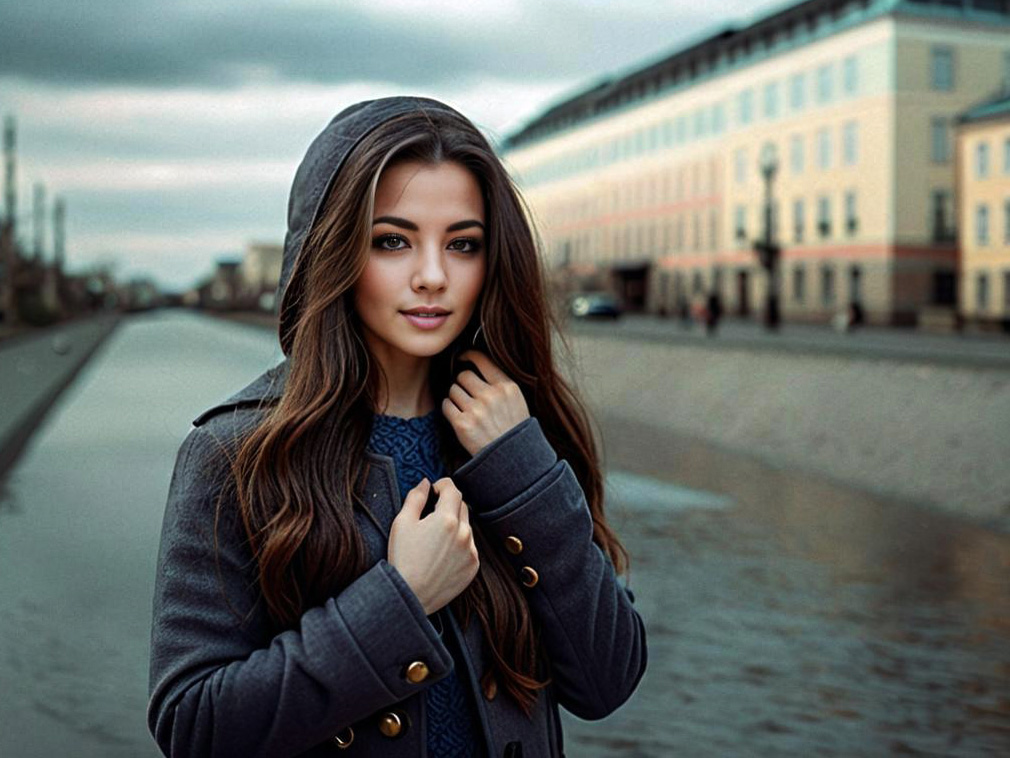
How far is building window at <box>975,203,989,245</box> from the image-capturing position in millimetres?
48906

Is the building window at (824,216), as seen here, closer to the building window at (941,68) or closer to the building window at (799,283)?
the building window at (799,283)

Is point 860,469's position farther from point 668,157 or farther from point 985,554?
point 668,157

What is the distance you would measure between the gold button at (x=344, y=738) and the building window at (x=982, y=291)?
50018mm

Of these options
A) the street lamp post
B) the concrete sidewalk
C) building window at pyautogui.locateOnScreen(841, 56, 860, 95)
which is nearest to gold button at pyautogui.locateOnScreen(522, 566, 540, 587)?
the concrete sidewalk

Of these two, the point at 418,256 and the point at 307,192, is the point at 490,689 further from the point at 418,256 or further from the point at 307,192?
the point at 307,192

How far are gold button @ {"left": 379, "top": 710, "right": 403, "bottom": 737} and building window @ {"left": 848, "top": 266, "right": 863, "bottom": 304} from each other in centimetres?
5637

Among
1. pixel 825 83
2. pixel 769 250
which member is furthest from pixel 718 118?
pixel 769 250

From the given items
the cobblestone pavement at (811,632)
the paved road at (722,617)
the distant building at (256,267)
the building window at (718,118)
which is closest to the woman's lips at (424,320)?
the paved road at (722,617)

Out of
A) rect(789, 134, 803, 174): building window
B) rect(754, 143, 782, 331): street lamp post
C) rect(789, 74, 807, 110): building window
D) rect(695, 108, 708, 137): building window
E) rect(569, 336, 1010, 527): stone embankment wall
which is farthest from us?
rect(695, 108, 708, 137): building window

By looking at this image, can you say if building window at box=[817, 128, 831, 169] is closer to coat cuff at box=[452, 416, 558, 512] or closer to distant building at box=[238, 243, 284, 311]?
coat cuff at box=[452, 416, 558, 512]

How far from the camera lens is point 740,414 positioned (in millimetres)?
22984

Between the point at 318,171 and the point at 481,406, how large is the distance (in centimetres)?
41

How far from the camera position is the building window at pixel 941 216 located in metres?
54.3

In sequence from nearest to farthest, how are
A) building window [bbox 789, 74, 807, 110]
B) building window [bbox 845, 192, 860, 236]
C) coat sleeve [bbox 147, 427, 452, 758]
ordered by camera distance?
coat sleeve [bbox 147, 427, 452, 758] → building window [bbox 845, 192, 860, 236] → building window [bbox 789, 74, 807, 110]
